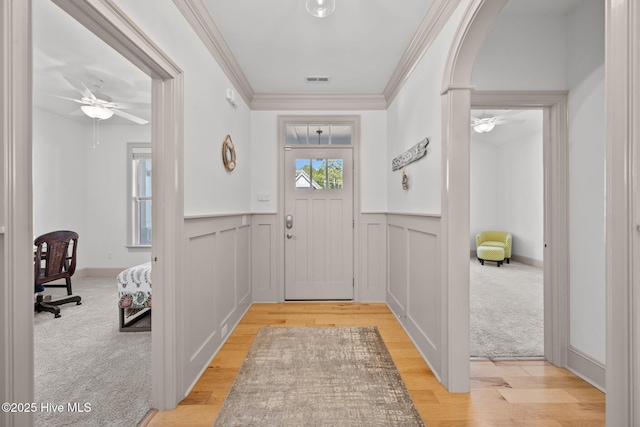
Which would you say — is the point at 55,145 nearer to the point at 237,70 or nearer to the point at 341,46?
the point at 237,70

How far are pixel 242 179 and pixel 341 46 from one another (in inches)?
65.3

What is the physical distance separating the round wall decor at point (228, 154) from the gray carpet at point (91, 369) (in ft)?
5.57

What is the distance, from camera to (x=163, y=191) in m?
1.75

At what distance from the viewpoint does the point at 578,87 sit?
2.12 metres

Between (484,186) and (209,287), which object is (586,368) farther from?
(484,186)

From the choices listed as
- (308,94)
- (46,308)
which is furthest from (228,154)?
(46,308)

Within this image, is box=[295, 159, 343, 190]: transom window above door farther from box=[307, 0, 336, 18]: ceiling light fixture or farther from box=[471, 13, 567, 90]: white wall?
box=[307, 0, 336, 18]: ceiling light fixture

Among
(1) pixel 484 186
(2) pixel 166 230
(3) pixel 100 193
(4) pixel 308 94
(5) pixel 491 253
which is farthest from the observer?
(1) pixel 484 186

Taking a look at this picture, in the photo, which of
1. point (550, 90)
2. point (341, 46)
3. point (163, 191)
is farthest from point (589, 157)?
point (163, 191)

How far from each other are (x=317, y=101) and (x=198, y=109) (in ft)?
6.10

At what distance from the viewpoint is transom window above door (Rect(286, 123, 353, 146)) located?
12.3 ft

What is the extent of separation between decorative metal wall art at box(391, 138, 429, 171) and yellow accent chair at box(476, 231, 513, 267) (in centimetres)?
384

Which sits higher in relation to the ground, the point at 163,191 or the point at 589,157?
the point at 589,157

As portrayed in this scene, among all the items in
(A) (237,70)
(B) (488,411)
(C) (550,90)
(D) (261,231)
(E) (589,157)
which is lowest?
(B) (488,411)
